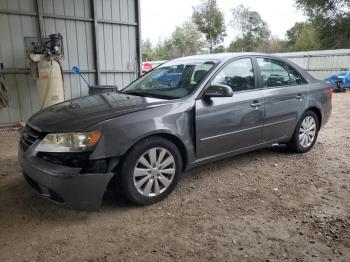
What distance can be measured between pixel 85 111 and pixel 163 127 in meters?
0.77

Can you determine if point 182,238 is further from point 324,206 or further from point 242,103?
point 242,103

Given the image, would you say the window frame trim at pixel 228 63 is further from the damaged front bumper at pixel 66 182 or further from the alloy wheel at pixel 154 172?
the damaged front bumper at pixel 66 182

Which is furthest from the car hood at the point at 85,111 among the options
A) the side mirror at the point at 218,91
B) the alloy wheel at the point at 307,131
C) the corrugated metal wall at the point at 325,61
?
the corrugated metal wall at the point at 325,61

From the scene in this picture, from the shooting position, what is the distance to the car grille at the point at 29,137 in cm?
296

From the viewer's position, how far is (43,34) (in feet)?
23.5

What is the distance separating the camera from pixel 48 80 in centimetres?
664

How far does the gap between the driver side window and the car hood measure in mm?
837

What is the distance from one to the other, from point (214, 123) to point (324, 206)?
4.51 ft

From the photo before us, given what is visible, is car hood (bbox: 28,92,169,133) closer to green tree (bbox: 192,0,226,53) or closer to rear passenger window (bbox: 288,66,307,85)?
rear passenger window (bbox: 288,66,307,85)

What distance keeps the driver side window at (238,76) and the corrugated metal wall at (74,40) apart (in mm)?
4960

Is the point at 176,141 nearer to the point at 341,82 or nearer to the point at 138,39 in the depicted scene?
the point at 138,39

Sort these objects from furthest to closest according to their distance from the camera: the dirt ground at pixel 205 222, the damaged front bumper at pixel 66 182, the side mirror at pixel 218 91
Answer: the side mirror at pixel 218 91 < the damaged front bumper at pixel 66 182 < the dirt ground at pixel 205 222

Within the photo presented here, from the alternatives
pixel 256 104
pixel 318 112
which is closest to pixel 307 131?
pixel 318 112

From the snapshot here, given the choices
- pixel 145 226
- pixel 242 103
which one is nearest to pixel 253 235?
pixel 145 226
